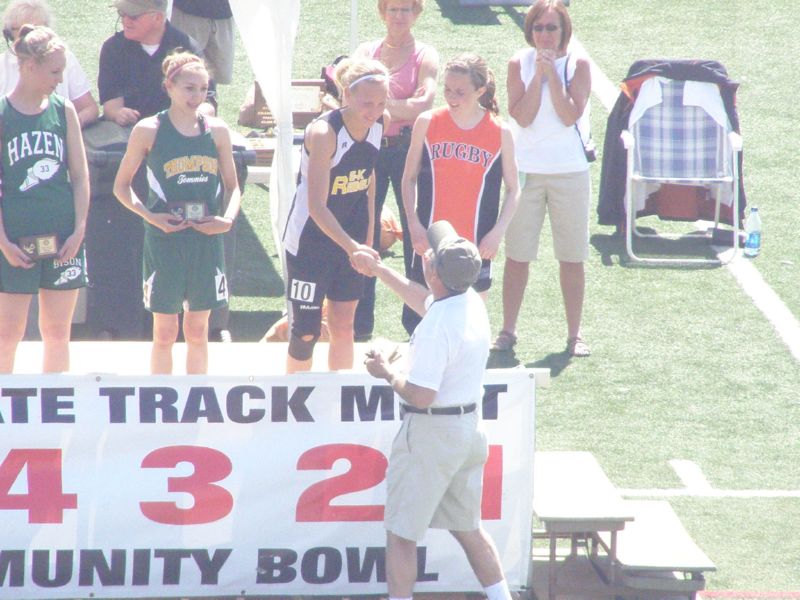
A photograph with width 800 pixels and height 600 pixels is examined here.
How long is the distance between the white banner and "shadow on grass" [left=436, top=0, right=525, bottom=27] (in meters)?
9.21

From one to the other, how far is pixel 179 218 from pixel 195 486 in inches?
48.8

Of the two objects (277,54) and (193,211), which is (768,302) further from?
(193,211)

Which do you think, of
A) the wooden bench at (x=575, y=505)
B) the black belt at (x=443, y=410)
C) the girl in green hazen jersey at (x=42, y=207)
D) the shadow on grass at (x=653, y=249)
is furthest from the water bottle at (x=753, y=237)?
the girl in green hazen jersey at (x=42, y=207)

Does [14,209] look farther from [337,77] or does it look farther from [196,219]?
[337,77]

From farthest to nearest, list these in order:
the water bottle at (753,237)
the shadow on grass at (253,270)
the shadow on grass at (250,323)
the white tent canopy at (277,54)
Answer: the water bottle at (753,237), the shadow on grass at (253,270), the shadow on grass at (250,323), the white tent canopy at (277,54)

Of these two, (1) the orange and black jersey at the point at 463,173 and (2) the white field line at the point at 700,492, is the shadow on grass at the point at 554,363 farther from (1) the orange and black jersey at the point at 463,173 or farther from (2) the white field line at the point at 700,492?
(2) the white field line at the point at 700,492

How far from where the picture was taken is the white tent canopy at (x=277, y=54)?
280 inches

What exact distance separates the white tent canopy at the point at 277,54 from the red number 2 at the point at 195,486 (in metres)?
2.26

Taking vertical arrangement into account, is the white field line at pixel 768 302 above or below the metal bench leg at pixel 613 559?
above

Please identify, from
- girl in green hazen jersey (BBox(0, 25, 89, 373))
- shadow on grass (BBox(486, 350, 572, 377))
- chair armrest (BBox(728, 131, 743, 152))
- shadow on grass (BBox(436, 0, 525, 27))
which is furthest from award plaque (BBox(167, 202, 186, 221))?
shadow on grass (BBox(436, 0, 525, 27))

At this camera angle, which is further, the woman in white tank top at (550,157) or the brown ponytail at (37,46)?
the woman in white tank top at (550,157)

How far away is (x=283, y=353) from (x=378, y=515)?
1470mm

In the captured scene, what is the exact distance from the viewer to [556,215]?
8.08 meters

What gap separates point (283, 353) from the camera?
6.82 metres
